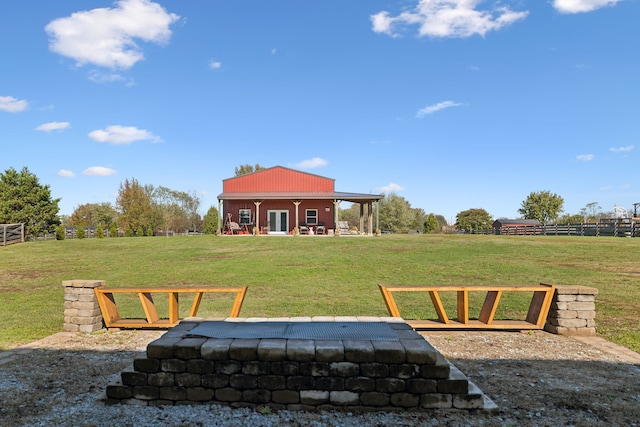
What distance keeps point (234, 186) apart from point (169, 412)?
87.8 feet


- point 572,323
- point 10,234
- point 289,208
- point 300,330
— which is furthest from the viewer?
point 289,208

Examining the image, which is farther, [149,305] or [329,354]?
[149,305]

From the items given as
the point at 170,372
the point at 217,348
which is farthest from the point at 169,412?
the point at 217,348

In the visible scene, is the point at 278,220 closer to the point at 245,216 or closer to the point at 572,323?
the point at 245,216

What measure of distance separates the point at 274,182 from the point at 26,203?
19.7 m

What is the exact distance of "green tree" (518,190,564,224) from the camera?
59.4 m

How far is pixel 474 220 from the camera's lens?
5678 centimetres

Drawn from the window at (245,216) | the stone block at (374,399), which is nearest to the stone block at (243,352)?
the stone block at (374,399)

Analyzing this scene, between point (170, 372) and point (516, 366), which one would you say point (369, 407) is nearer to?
point (170, 372)

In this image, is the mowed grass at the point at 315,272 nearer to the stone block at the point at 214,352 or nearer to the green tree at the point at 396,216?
the stone block at the point at 214,352

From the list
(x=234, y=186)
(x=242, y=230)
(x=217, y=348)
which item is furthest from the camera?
(x=234, y=186)

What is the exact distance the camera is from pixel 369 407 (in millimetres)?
3590

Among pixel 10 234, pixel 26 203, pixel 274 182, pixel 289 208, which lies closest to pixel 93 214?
pixel 26 203

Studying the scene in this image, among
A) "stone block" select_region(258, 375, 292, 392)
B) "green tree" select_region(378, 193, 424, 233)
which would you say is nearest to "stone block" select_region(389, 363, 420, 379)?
"stone block" select_region(258, 375, 292, 392)
